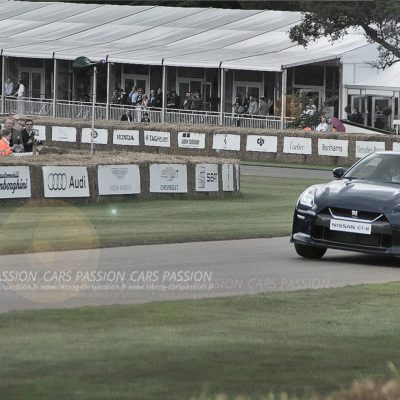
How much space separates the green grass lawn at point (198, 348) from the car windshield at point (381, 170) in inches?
165

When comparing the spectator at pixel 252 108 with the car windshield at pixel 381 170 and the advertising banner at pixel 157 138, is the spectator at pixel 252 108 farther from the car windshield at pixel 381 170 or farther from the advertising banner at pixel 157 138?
the car windshield at pixel 381 170

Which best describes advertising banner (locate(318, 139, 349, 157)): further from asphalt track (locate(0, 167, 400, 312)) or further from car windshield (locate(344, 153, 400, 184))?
asphalt track (locate(0, 167, 400, 312))

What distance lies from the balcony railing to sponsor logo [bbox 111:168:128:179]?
24.0 meters

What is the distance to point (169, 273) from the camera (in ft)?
39.4

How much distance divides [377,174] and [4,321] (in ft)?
23.6

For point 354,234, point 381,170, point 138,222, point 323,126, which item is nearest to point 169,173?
point 138,222

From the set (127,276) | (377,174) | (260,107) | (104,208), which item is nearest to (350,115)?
(260,107)

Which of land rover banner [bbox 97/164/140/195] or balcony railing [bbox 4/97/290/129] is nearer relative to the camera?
land rover banner [bbox 97/164/140/195]

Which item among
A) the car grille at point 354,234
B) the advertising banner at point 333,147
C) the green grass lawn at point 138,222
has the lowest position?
the advertising banner at point 333,147

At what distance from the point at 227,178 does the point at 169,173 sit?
177cm

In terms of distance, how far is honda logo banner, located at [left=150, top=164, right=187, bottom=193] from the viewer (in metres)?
23.2

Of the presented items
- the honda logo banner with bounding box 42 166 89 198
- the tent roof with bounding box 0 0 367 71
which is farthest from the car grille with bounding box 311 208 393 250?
the tent roof with bounding box 0 0 367 71

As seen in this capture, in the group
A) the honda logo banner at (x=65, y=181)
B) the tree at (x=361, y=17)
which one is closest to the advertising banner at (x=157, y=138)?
the tree at (x=361, y=17)

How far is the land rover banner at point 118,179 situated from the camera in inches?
866
